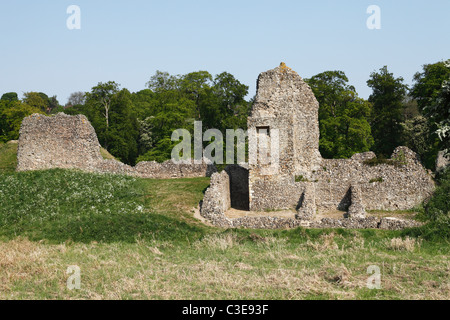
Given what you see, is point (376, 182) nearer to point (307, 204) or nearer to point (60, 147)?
point (307, 204)

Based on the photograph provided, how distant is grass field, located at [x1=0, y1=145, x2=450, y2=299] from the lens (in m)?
11.3

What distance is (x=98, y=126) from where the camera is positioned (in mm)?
47875

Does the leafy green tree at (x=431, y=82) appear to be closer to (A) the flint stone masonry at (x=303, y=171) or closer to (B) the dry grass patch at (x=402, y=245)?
→ (A) the flint stone masonry at (x=303, y=171)

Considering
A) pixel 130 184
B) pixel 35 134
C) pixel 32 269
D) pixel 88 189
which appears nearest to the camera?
pixel 32 269

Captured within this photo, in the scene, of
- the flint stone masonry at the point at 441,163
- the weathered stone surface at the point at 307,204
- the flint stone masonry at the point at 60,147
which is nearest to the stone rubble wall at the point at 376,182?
the weathered stone surface at the point at 307,204

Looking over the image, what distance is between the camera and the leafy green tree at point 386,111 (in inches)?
1649

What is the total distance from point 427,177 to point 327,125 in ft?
49.1

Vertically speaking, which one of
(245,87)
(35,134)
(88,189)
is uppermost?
(245,87)

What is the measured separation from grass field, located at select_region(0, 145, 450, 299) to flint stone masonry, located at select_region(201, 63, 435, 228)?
424 cm

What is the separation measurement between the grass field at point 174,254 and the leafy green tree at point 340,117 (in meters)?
17.9

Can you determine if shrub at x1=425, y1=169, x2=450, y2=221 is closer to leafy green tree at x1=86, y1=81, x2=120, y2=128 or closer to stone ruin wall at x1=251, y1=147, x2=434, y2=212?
stone ruin wall at x1=251, y1=147, x2=434, y2=212

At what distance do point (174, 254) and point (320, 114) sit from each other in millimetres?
28652
